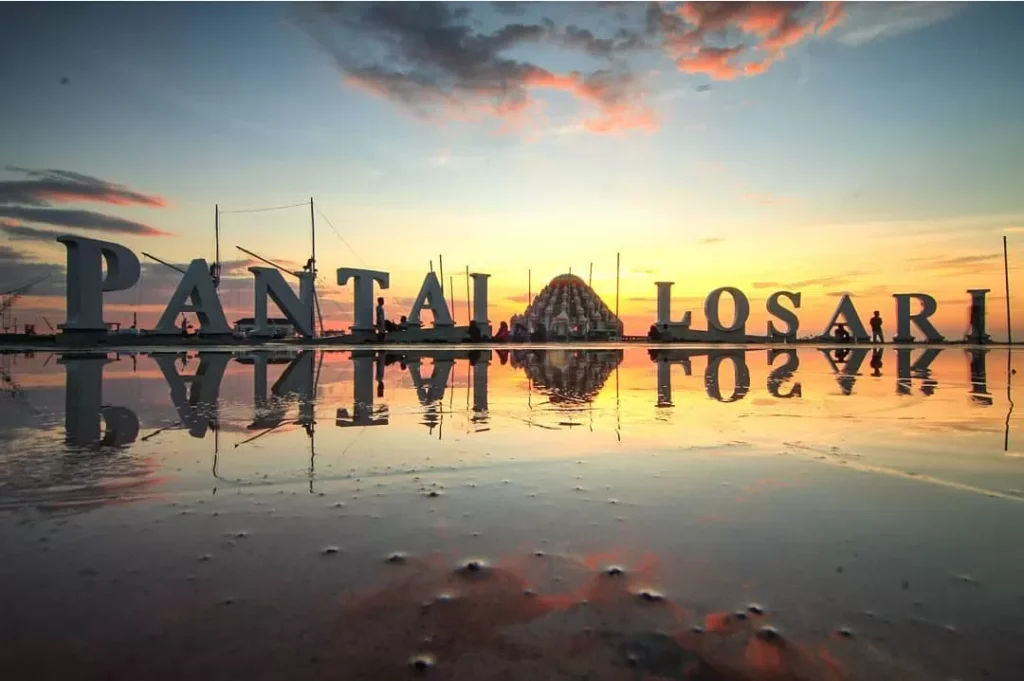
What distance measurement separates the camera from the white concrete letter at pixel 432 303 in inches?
1873

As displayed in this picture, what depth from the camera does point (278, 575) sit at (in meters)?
3.57

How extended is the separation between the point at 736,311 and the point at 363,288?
97.5ft

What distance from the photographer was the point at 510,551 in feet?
13.0

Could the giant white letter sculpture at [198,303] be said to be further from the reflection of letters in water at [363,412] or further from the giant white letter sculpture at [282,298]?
the reflection of letters in water at [363,412]

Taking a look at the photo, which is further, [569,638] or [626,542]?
[626,542]

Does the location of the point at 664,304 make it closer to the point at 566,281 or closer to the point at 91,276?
the point at 91,276

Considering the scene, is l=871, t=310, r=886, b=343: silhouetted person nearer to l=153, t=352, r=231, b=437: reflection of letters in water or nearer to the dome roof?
l=153, t=352, r=231, b=437: reflection of letters in water

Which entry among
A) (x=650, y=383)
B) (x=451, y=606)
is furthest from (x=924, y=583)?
(x=650, y=383)

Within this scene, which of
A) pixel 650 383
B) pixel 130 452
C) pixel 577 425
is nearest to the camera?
pixel 130 452

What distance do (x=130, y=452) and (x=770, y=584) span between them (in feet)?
21.9

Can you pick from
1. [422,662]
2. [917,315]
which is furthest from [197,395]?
[917,315]

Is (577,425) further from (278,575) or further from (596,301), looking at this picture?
(596,301)

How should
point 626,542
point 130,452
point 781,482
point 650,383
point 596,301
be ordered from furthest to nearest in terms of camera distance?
point 596,301, point 650,383, point 130,452, point 781,482, point 626,542

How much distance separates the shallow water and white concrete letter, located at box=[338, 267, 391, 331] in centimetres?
3712
